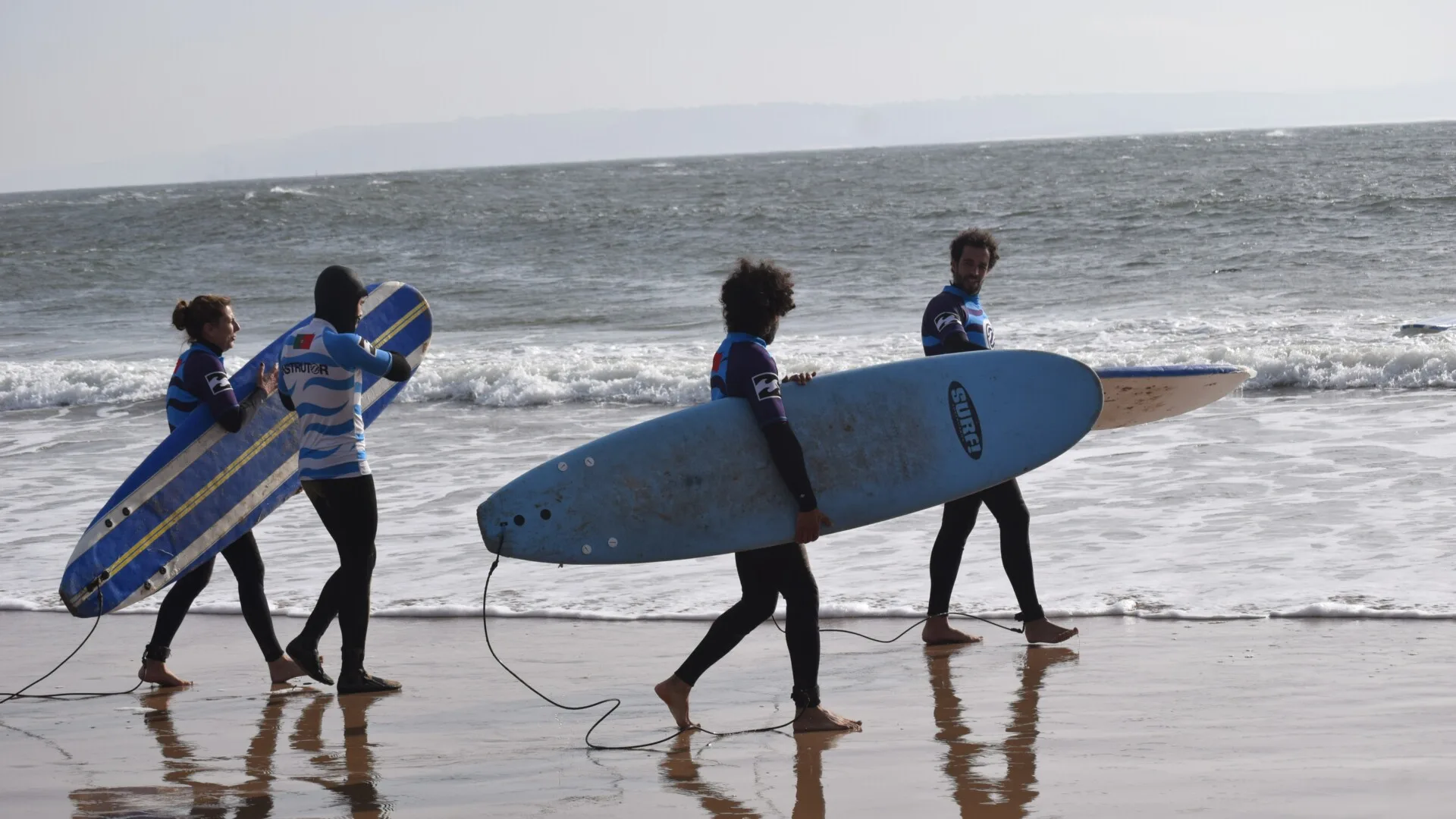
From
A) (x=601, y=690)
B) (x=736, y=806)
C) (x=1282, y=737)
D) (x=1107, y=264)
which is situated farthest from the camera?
(x=1107, y=264)

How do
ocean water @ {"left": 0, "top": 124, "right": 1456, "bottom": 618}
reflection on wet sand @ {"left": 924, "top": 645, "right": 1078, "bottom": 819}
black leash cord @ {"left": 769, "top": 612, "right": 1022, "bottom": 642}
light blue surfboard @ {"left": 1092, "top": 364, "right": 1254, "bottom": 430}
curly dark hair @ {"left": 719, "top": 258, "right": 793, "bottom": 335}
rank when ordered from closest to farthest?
reflection on wet sand @ {"left": 924, "top": 645, "right": 1078, "bottom": 819}, curly dark hair @ {"left": 719, "top": 258, "right": 793, "bottom": 335}, black leash cord @ {"left": 769, "top": 612, "right": 1022, "bottom": 642}, light blue surfboard @ {"left": 1092, "top": 364, "right": 1254, "bottom": 430}, ocean water @ {"left": 0, "top": 124, "right": 1456, "bottom": 618}

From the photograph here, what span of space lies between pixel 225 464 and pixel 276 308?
1632cm

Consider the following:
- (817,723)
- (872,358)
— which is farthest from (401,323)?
(872,358)

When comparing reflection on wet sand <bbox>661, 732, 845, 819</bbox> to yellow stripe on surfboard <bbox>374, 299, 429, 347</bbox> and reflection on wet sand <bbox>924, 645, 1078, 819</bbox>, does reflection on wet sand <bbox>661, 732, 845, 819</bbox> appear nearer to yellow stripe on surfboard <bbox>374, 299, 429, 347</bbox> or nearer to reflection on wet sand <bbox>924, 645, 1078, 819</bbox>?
reflection on wet sand <bbox>924, 645, 1078, 819</bbox>

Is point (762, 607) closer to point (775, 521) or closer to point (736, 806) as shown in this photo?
point (775, 521)

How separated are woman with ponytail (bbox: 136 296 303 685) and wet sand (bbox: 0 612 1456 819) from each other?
11cm

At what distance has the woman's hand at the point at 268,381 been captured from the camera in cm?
441

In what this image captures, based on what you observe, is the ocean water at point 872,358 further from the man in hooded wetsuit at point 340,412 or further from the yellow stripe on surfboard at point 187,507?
the man in hooded wetsuit at point 340,412

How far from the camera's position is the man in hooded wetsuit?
12.6 ft

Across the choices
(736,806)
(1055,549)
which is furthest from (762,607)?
(1055,549)

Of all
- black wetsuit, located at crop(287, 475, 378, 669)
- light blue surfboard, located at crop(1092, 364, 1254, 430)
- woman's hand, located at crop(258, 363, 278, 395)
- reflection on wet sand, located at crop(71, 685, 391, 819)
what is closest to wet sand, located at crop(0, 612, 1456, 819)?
reflection on wet sand, located at crop(71, 685, 391, 819)

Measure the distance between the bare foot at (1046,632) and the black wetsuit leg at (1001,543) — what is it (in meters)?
0.02

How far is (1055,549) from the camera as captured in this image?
5695 millimetres

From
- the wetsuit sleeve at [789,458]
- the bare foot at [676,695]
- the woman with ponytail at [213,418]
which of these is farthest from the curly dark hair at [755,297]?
the woman with ponytail at [213,418]
